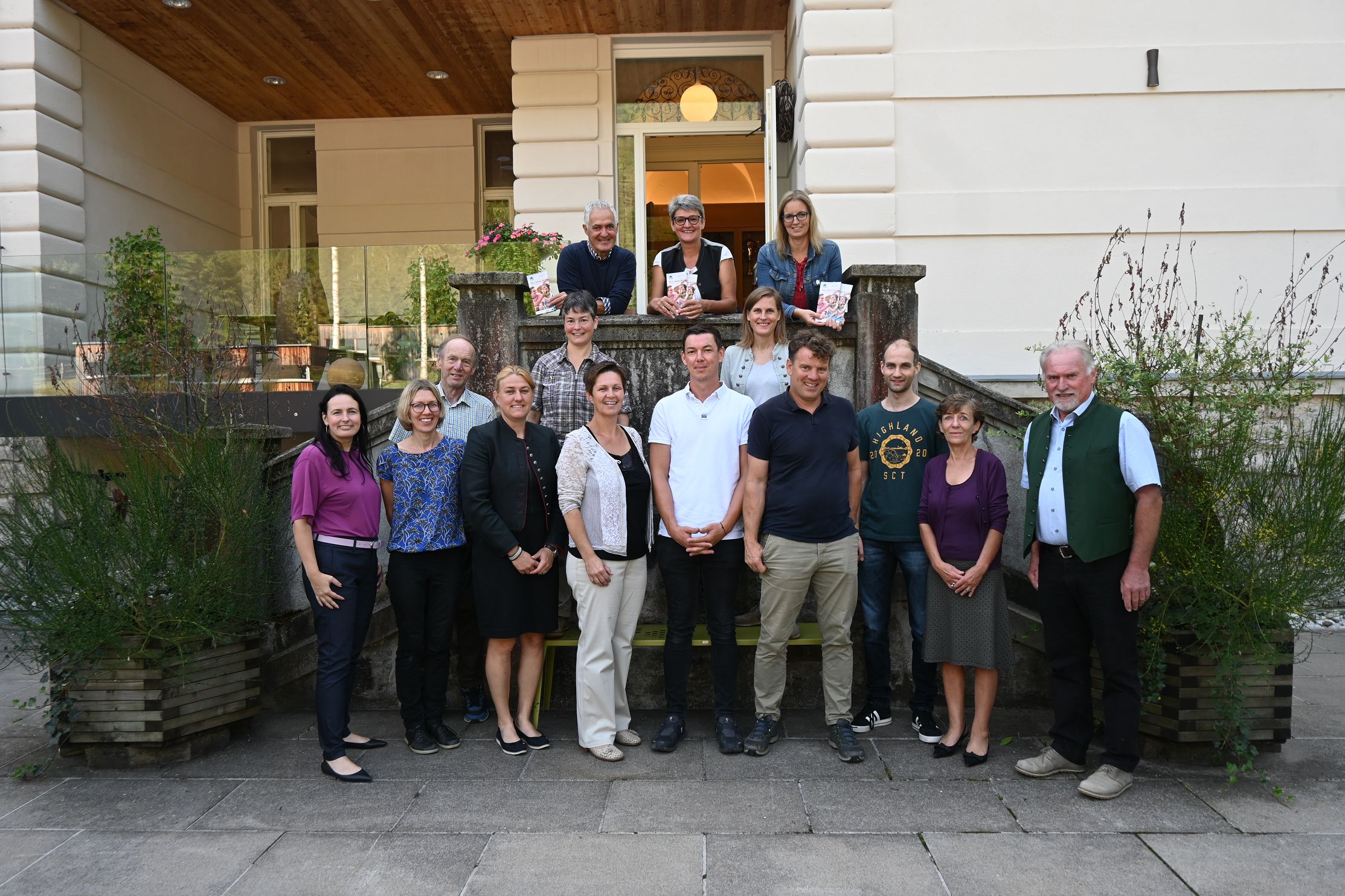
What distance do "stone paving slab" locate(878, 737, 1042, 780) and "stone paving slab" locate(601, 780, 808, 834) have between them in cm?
61

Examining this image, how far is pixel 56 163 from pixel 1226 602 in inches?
482

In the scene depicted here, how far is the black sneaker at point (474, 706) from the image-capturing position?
18.4 ft

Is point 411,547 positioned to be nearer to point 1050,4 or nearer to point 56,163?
point 1050,4

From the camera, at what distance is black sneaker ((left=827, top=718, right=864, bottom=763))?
15.9 feet

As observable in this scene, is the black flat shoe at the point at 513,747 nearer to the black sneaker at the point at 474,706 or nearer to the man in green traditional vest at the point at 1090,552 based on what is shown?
the black sneaker at the point at 474,706

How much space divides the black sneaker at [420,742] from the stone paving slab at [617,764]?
34 centimetres

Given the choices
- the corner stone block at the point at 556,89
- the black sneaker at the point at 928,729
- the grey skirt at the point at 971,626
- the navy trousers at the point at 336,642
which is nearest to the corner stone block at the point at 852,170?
the corner stone block at the point at 556,89

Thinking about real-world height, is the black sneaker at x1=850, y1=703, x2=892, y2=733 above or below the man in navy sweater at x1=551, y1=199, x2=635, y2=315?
below

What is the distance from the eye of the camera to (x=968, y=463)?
4.96 metres

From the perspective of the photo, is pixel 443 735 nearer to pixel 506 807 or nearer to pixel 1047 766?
pixel 506 807

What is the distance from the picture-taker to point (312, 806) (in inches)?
174

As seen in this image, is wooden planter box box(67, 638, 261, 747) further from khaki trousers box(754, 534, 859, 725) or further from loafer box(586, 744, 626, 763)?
khaki trousers box(754, 534, 859, 725)

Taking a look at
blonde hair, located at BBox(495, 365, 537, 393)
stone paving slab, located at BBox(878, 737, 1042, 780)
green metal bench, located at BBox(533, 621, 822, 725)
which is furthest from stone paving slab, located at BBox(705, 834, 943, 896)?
blonde hair, located at BBox(495, 365, 537, 393)

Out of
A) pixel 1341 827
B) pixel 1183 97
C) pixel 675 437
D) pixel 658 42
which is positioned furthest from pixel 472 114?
pixel 1341 827
